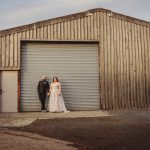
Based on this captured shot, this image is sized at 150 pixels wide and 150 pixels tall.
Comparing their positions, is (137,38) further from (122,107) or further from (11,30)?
(11,30)

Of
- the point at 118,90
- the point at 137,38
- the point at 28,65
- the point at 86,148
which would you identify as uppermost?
the point at 137,38

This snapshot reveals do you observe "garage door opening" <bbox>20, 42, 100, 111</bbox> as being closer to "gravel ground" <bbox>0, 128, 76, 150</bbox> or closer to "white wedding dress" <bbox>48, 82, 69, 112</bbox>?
"white wedding dress" <bbox>48, 82, 69, 112</bbox>

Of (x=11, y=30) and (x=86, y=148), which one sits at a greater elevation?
(x=11, y=30)

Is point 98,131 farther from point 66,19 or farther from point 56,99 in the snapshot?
point 66,19

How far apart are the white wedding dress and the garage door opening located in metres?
0.87

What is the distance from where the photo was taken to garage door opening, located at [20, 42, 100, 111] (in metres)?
20.0

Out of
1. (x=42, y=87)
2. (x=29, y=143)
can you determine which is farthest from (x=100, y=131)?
(x=42, y=87)

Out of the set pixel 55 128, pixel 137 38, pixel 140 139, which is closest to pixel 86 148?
pixel 140 139

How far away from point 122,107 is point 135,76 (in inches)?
69.1

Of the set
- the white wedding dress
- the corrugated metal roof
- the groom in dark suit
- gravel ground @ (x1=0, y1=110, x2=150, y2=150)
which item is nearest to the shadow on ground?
gravel ground @ (x1=0, y1=110, x2=150, y2=150)

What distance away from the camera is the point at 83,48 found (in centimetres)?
2055

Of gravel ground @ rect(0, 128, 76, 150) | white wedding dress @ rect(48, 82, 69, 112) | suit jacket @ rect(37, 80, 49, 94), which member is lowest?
gravel ground @ rect(0, 128, 76, 150)

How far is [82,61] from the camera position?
20484mm

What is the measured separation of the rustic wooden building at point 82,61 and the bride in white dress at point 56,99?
92 cm
